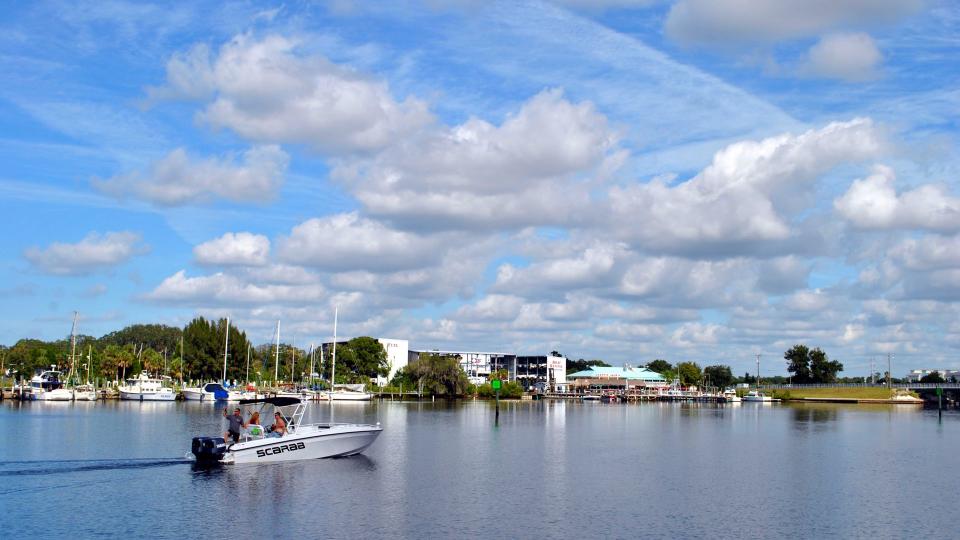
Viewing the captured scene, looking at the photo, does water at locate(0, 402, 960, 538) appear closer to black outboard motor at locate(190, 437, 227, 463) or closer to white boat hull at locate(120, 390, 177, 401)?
black outboard motor at locate(190, 437, 227, 463)

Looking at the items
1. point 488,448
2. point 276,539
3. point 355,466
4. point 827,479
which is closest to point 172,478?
point 355,466

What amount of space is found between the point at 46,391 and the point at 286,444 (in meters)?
124

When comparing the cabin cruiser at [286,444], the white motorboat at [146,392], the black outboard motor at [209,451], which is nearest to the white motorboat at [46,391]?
the white motorboat at [146,392]

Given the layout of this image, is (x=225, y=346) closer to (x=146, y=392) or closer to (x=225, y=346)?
(x=225, y=346)

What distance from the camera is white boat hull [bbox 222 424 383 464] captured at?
189 feet

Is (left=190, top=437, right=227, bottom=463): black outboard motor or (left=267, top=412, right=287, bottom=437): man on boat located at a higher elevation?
(left=267, top=412, right=287, bottom=437): man on boat

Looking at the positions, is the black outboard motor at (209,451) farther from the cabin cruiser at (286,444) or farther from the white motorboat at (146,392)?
the white motorboat at (146,392)

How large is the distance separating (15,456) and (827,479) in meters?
56.7

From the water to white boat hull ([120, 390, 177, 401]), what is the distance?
75.1 metres

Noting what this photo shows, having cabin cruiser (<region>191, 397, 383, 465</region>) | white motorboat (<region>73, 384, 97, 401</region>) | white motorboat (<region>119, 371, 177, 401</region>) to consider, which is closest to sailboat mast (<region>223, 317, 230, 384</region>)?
Result: white motorboat (<region>119, 371, 177, 401</region>)

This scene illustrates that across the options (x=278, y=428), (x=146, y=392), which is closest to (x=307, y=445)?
(x=278, y=428)

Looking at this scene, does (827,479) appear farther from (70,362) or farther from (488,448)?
(70,362)

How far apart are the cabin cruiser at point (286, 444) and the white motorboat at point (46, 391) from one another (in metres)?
106

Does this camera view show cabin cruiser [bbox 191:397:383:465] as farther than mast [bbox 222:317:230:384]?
No
